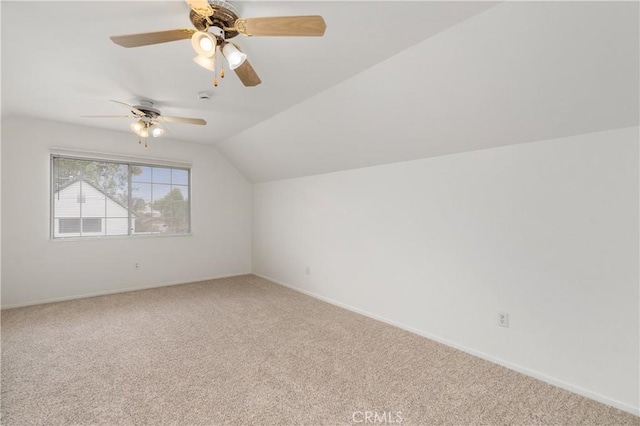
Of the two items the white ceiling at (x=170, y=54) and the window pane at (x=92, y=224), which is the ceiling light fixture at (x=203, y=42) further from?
the window pane at (x=92, y=224)

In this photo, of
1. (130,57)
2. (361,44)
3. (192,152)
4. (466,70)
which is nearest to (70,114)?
(192,152)

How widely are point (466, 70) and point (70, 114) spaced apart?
169 inches

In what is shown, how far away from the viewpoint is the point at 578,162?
2.06 m

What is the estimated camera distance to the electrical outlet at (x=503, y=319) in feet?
7.89

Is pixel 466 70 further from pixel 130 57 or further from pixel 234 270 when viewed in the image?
pixel 234 270

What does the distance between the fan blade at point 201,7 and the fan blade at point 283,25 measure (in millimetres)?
139

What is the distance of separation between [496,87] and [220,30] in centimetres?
183

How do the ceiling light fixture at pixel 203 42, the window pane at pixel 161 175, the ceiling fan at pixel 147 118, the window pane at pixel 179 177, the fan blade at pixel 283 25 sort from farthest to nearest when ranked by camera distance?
the window pane at pixel 179 177, the window pane at pixel 161 175, the ceiling fan at pixel 147 118, the ceiling light fixture at pixel 203 42, the fan blade at pixel 283 25

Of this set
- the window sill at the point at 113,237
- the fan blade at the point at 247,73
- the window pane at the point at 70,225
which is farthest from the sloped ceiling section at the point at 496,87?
the window pane at the point at 70,225

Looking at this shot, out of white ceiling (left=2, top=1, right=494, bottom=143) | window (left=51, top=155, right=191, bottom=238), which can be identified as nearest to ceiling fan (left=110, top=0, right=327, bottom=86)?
white ceiling (left=2, top=1, right=494, bottom=143)

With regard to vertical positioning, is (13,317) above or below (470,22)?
below

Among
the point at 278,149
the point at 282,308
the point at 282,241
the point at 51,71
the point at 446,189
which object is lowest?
the point at 282,308

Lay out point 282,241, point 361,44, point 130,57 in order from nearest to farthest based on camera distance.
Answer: point 361,44
point 130,57
point 282,241

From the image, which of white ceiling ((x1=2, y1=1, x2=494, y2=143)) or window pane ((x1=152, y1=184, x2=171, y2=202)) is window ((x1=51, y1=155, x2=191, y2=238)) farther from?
→ white ceiling ((x1=2, y1=1, x2=494, y2=143))
